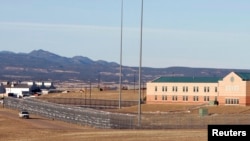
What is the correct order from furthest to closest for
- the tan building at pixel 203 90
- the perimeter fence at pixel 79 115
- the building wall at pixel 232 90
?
the tan building at pixel 203 90 < the building wall at pixel 232 90 < the perimeter fence at pixel 79 115

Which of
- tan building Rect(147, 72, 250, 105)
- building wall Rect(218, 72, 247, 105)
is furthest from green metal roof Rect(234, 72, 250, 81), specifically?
building wall Rect(218, 72, 247, 105)

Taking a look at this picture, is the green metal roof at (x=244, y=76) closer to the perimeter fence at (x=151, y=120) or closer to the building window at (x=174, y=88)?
the building window at (x=174, y=88)

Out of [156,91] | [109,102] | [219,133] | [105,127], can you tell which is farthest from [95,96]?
[219,133]

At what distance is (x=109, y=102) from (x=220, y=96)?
3080cm

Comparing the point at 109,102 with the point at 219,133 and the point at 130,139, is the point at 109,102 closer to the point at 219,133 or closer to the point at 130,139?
the point at 130,139

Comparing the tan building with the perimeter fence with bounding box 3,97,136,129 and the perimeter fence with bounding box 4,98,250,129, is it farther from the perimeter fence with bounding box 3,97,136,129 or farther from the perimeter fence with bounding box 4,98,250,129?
the perimeter fence with bounding box 4,98,250,129

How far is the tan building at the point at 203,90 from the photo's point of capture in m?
121

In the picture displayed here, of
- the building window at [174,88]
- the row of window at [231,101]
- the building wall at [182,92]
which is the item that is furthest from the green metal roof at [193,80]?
the row of window at [231,101]

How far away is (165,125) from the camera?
7212 centimetres

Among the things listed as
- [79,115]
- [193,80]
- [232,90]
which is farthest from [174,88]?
[79,115]

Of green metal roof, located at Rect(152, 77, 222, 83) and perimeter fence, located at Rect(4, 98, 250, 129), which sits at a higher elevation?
green metal roof, located at Rect(152, 77, 222, 83)

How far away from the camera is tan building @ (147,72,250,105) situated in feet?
396

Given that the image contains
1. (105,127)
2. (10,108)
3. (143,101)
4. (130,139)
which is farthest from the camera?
(143,101)

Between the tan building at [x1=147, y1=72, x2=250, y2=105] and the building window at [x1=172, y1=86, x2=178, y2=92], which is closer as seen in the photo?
the tan building at [x1=147, y1=72, x2=250, y2=105]
